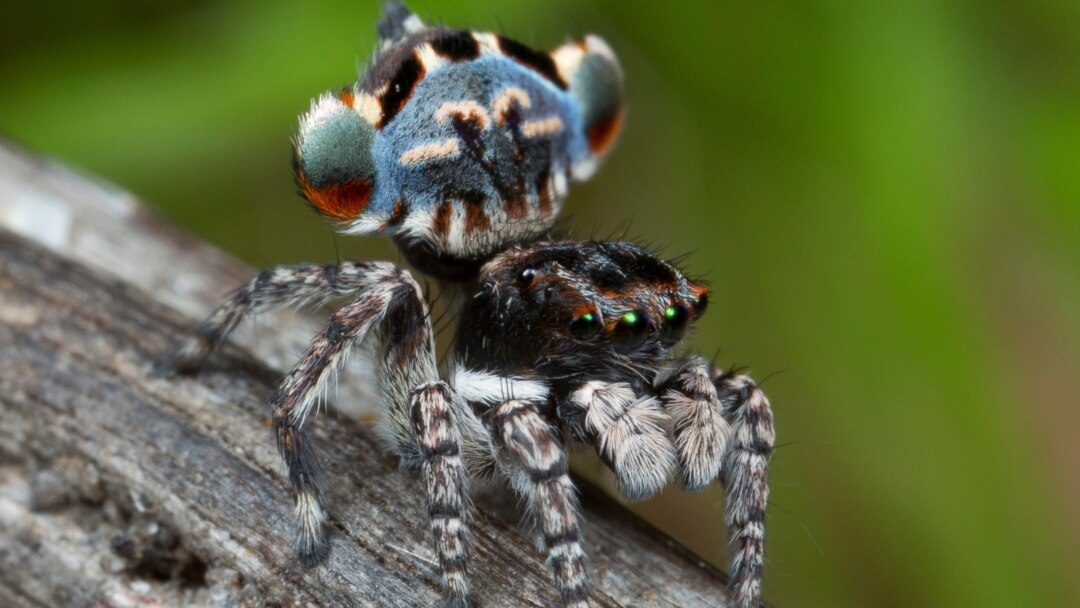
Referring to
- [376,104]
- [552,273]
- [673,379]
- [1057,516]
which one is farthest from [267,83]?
[1057,516]

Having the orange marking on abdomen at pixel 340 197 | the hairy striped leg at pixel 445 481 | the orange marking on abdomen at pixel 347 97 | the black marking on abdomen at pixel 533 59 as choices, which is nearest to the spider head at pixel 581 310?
the hairy striped leg at pixel 445 481

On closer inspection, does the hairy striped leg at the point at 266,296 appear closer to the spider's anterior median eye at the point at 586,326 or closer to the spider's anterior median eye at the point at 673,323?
the spider's anterior median eye at the point at 586,326

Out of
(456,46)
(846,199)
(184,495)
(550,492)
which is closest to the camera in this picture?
(550,492)

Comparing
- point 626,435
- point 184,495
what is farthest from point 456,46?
point 184,495

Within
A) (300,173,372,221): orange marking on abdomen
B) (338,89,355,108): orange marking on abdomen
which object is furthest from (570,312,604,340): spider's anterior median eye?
(338,89,355,108): orange marking on abdomen

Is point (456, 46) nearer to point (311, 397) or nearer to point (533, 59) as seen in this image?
point (533, 59)

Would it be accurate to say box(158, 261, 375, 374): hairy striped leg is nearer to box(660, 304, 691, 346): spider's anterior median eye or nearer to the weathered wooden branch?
the weathered wooden branch
